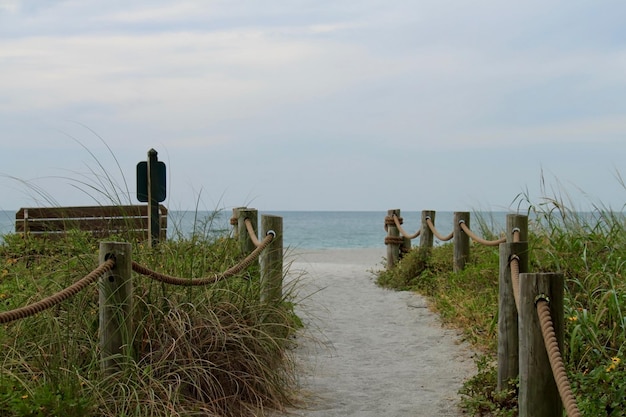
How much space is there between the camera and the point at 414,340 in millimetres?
7586

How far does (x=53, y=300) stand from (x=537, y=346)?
100 inches

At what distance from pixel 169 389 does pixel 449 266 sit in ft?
23.2

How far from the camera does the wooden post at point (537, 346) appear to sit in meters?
3.54

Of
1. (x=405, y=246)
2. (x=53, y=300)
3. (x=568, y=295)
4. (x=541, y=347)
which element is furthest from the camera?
(x=405, y=246)

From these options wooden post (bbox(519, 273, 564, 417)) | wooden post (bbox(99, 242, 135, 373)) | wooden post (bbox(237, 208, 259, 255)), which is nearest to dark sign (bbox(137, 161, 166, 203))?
wooden post (bbox(237, 208, 259, 255))

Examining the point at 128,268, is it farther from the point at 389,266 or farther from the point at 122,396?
the point at 389,266

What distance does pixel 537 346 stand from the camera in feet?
11.7

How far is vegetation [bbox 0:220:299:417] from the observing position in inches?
158

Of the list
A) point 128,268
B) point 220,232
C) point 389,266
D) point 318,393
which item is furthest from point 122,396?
point 389,266

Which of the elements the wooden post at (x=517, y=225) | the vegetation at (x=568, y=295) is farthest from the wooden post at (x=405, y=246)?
the wooden post at (x=517, y=225)

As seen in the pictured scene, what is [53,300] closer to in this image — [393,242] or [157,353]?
[157,353]

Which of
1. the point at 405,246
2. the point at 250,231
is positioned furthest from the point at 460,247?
the point at 250,231

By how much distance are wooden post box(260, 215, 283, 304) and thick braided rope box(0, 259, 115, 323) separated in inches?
69.5

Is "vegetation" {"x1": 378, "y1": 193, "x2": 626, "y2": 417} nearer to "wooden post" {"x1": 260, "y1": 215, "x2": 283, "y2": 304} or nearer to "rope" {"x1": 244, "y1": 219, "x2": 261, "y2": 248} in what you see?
"wooden post" {"x1": 260, "y1": 215, "x2": 283, "y2": 304}
